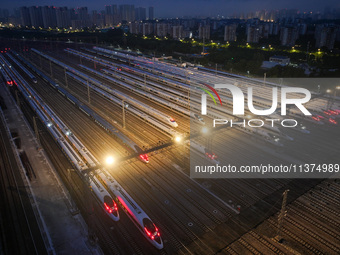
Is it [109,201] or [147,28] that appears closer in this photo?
[109,201]

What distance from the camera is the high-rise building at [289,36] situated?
3915 inches

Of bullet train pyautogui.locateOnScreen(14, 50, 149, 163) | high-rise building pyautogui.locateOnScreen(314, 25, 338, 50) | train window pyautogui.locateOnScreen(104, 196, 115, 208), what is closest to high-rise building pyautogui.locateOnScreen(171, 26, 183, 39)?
high-rise building pyautogui.locateOnScreen(314, 25, 338, 50)

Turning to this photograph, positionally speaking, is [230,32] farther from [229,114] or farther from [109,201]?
[109,201]

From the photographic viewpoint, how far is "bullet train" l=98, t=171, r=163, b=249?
672 inches

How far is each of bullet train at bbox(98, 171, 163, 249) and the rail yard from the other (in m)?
0.07

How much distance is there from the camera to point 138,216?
18203mm

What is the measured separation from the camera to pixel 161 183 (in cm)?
2359

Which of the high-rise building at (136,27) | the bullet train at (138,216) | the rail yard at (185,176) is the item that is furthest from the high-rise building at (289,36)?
the bullet train at (138,216)

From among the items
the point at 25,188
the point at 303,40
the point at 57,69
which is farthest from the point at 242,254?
the point at 303,40

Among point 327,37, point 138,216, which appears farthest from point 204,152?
point 327,37

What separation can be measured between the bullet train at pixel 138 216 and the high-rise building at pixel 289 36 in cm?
9950

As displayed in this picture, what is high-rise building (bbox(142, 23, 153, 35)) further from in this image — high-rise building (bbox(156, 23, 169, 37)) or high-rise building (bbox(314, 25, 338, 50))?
high-rise building (bbox(314, 25, 338, 50))

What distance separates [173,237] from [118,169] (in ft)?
32.4

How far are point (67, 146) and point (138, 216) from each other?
1392cm
